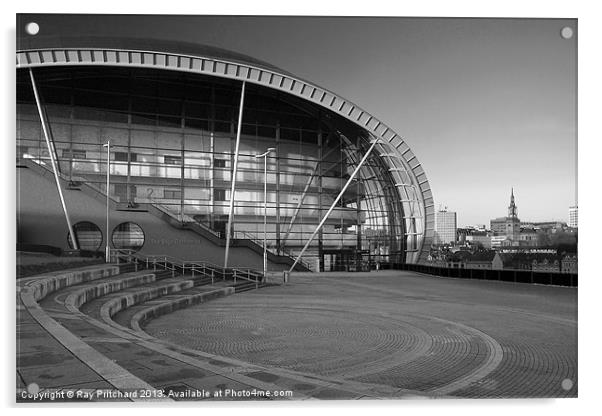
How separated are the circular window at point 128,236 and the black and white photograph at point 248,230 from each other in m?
0.07

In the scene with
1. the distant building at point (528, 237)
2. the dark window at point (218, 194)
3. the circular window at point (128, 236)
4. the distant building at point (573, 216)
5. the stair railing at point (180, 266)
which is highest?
the dark window at point (218, 194)

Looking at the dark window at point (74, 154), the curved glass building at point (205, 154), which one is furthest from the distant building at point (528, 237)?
the dark window at point (74, 154)

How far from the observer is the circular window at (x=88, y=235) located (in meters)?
16.0

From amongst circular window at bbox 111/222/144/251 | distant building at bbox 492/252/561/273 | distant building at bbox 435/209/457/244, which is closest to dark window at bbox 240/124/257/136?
circular window at bbox 111/222/144/251

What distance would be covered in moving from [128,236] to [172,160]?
5.09 meters

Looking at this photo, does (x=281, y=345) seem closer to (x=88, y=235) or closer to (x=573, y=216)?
(x=573, y=216)

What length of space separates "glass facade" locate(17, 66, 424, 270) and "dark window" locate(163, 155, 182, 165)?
0.05 meters

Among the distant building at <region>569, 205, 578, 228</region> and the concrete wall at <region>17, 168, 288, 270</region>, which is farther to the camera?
the concrete wall at <region>17, 168, 288, 270</region>

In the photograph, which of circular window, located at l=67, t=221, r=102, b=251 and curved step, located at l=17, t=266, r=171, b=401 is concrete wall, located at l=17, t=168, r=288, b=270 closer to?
circular window, located at l=67, t=221, r=102, b=251

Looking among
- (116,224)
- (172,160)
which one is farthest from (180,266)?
(172,160)

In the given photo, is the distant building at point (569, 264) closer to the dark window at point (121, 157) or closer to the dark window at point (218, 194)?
the dark window at point (218, 194)

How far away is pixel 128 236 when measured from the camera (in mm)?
18281

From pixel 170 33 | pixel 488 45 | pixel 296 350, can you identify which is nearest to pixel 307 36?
pixel 170 33

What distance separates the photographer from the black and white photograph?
5.25m
